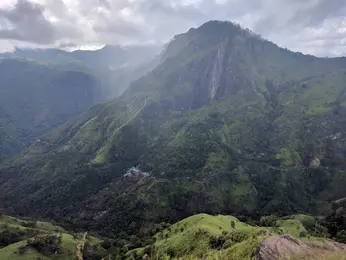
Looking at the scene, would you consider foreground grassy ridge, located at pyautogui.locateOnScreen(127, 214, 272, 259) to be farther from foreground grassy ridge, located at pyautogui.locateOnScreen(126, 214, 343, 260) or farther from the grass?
the grass

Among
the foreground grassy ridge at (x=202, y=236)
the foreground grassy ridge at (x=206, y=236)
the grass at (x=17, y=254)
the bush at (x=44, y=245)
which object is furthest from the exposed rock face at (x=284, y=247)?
the bush at (x=44, y=245)

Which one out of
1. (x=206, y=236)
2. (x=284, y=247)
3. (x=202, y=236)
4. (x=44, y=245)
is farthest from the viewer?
(x=44, y=245)

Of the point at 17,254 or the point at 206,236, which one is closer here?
the point at 206,236

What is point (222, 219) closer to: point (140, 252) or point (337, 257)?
point (140, 252)

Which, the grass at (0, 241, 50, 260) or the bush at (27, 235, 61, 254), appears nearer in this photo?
the grass at (0, 241, 50, 260)

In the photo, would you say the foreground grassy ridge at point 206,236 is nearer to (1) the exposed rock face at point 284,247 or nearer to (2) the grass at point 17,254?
(1) the exposed rock face at point 284,247

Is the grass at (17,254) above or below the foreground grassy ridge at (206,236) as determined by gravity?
below

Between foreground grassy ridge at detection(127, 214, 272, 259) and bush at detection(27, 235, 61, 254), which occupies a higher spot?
foreground grassy ridge at detection(127, 214, 272, 259)

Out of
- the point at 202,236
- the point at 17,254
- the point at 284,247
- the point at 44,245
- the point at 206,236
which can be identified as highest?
the point at 284,247

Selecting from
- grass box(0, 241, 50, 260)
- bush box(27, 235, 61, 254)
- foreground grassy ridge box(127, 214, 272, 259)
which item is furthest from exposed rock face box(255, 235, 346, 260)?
bush box(27, 235, 61, 254)

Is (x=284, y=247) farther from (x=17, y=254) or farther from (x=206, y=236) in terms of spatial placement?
(x=17, y=254)

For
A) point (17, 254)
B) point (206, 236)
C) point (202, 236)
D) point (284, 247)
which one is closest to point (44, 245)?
point (17, 254)

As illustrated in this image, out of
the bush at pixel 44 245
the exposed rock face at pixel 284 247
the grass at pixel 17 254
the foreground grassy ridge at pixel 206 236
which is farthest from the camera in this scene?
the bush at pixel 44 245
